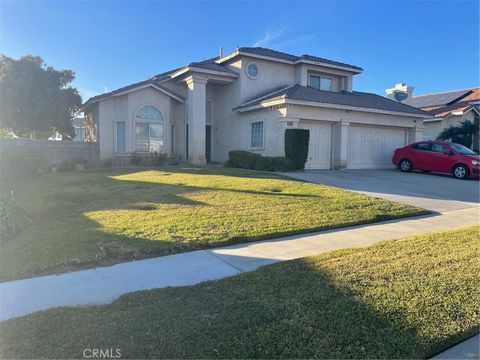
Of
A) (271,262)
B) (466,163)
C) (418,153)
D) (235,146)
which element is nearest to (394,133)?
(418,153)

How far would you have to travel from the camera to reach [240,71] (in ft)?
68.2

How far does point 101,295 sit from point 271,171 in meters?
12.4

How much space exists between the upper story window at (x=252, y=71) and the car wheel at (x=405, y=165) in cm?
942

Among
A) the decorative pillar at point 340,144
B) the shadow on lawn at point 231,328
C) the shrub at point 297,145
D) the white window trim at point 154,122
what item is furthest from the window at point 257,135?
the shadow on lawn at point 231,328

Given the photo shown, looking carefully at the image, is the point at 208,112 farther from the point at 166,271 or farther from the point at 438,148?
the point at 166,271

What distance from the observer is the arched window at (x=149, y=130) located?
21.1 meters

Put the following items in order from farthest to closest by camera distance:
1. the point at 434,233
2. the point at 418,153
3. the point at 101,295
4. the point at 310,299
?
the point at 418,153, the point at 434,233, the point at 101,295, the point at 310,299

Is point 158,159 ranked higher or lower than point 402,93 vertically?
lower

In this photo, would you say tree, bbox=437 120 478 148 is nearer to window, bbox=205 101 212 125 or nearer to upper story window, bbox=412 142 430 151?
upper story window, bbox=412 142 430 151

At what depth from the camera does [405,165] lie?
760 inches

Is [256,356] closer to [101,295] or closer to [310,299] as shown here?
[310,299]

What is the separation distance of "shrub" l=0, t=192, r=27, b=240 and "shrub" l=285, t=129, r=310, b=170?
11416 millimetres

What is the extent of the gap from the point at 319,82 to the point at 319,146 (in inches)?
258

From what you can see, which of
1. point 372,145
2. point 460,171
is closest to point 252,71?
point 372,145
